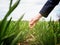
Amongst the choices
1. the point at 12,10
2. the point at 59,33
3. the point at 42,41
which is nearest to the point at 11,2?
the point at 12,10

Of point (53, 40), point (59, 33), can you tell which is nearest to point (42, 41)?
point (53, 40)

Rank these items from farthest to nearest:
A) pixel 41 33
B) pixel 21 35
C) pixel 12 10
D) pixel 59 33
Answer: pixel 59 33
pixel 41 33
pixel 21 35
pixel 12 10

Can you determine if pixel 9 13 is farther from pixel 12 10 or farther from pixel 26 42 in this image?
pixel 26 42

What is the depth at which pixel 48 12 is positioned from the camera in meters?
2.39

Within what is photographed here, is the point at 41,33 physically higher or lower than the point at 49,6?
lower

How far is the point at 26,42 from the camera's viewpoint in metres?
2.42

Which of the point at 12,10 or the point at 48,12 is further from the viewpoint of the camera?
the point at 48,12

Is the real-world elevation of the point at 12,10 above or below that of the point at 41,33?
above

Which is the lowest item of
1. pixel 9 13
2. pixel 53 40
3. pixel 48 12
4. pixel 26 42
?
pixel 26 42

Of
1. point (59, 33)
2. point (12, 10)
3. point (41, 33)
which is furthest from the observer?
point (59, 33)

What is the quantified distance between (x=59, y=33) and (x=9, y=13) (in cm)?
84

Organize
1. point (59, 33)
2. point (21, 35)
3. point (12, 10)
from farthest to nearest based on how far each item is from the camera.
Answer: point (59, 33)
point (21, 35)
point (12, 10)

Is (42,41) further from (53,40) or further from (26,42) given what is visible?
(26,42)

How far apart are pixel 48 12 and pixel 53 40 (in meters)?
0.36
